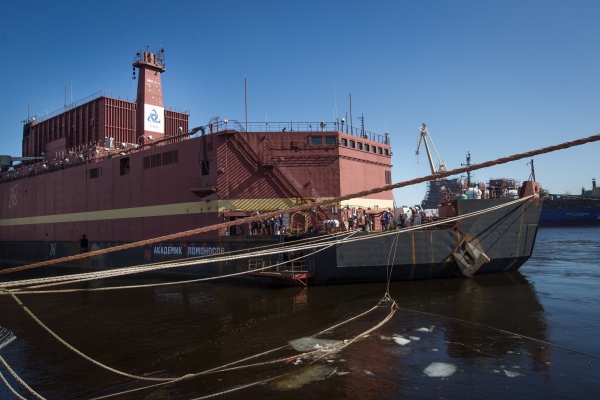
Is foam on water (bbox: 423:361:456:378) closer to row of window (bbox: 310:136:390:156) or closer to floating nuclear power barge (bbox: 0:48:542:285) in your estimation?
floating nuclear power barge (bbox: 0:48:542:285)

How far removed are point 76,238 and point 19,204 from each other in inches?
391

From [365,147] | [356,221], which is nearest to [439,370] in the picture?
[356,221]

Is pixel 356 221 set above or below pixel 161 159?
below

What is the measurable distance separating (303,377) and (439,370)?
8.57 feet

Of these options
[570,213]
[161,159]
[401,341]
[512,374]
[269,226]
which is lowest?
[512,374]

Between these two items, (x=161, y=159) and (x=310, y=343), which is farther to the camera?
(x=161, y=159)

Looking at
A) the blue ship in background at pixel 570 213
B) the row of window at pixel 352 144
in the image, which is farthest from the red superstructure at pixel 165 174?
the blue ship in background at pixel 570 213

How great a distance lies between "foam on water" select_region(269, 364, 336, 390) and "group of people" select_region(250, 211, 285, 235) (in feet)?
32.0

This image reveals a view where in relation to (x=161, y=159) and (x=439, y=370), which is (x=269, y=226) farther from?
(x=439, y=370)

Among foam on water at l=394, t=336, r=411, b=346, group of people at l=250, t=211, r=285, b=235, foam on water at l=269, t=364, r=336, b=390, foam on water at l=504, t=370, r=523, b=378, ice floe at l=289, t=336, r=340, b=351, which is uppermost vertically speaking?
group of people at l=250, t=211, r=285, b=235

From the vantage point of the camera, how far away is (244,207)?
64.4 feet

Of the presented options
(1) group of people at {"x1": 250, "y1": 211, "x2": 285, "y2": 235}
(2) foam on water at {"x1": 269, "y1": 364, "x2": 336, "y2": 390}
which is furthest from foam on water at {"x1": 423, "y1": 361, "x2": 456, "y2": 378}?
(1) group of people at {"x1": 250, "y1": 211, "x2": 285, "y2": 235}

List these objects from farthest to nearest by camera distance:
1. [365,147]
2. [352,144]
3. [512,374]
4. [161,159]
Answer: [161,159], [365,147], [352,144], [512,374]

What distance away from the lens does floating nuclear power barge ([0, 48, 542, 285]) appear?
16.0 metres
